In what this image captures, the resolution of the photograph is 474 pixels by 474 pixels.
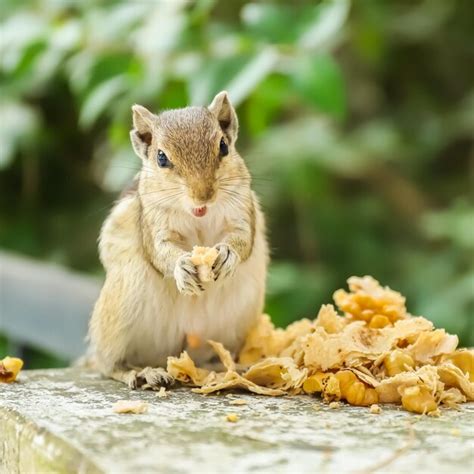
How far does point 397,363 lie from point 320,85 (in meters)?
1.39

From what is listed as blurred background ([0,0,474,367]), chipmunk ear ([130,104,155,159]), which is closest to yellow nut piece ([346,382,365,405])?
chipmunk ear ([130,104,155,159])

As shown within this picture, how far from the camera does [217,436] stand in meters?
1.66

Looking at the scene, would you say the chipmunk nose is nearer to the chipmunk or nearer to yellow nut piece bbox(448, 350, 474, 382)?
the chipmunk

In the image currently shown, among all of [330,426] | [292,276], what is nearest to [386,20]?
[292,276]

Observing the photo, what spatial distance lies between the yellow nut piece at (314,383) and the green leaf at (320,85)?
134 cm

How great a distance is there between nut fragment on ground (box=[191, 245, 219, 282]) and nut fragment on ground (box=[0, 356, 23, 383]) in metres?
0.46

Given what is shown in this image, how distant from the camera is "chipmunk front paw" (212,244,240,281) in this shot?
6.74 ft

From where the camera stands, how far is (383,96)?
235 inches

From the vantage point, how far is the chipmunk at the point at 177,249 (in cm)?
206

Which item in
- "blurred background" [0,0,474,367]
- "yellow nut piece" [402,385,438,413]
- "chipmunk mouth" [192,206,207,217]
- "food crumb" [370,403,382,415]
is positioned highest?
"blurred background" [0,0,474,367]

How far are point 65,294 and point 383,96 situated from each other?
341 centimetres

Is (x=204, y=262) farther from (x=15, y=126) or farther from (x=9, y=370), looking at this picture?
(x=15, y=126)

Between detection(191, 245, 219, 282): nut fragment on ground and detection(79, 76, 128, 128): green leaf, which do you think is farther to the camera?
detection(79, 76, 128, 128): green leaf

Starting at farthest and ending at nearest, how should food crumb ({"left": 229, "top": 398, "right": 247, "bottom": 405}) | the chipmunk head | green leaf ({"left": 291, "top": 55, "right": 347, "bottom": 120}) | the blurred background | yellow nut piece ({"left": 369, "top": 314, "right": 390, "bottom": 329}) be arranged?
the blurred background → green leaf ({"left": 291, "top": 55, "right": 347, "bottom": 120}) → yellow nut piece ({"left": 369, "top": 314, "right": 390, "bottom": 329}) → the chipmunk head → food crumb ({"left": 229, "top": 398, "right": 247, "bottom": 405})
